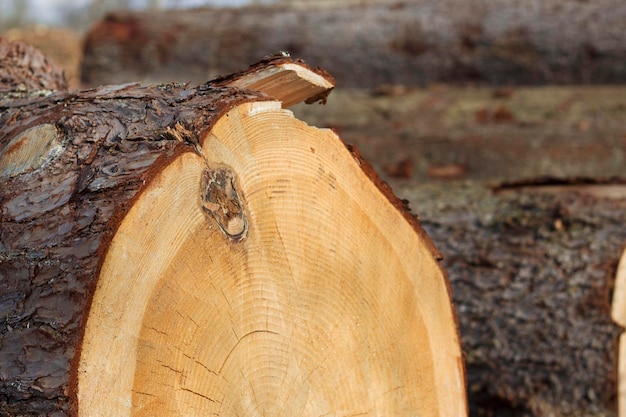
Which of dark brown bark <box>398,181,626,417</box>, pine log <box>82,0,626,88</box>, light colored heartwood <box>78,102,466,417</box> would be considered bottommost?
light colored heartwood <box>78,102,466,417</box>

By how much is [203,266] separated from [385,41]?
3.45m

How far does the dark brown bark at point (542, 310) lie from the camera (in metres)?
2.36

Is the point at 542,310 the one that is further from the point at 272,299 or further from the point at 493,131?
the point at 493,131

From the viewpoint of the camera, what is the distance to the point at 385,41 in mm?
4539

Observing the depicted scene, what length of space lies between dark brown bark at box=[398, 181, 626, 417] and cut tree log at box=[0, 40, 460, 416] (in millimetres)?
739

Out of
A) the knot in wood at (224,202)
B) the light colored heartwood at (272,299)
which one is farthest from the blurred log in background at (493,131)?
the knot in wood at (224,202)

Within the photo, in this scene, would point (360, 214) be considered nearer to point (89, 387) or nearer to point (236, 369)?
point (236, 369)

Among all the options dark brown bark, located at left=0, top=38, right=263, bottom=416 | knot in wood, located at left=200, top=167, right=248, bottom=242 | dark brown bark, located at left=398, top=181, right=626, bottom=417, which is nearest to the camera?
dark brown bark, located at left=0, top=38, right=263, bottom=416

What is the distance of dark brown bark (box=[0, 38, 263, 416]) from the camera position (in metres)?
1.18

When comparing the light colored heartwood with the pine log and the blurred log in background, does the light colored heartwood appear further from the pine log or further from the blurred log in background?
the pine log

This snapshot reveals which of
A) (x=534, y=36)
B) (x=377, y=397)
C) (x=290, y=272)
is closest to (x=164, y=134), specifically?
(x=290, y=272)

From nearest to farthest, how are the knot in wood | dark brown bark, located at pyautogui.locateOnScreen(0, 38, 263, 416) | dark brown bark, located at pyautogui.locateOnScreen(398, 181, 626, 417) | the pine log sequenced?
dark brown bark, located at pyautogui.locateOnScreen(0, 38, 263, 416), the knot in wood, dark brown bark, located at pyautogui.locateOnScreen(398, 181, 626, 417), the pine log

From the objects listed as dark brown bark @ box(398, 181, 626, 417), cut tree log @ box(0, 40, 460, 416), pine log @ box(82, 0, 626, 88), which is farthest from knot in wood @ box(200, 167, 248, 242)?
pine log @ box(82, 0, 626, 88)

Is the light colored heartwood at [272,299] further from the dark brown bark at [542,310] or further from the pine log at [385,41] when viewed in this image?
the pine log at [385,41]
